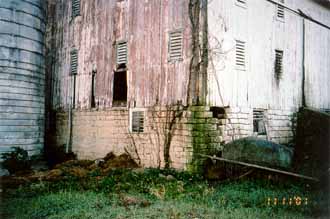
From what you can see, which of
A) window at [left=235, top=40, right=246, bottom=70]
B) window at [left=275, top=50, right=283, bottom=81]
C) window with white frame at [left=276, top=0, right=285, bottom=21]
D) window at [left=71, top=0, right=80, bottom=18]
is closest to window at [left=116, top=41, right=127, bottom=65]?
window at [left=71, top=0, right=80, bottom=18]

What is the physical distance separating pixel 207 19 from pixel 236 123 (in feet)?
12.3

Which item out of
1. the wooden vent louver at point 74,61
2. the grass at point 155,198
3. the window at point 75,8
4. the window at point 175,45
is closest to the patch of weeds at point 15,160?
the grass at point 155,198

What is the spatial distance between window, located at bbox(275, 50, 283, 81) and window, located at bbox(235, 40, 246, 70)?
2.47 m

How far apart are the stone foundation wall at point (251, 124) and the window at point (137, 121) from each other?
3.02 meters

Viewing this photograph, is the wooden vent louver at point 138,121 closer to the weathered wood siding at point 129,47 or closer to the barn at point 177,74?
the barn at point 177,74

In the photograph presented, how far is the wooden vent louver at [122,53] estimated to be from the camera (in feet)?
47.3

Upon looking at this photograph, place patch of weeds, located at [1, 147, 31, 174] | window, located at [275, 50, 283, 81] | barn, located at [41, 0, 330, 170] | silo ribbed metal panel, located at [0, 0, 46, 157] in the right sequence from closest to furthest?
barn, located at [41, 0, 330, 170] → patch of weeds, located at [1, 147, 31, 174] → silo ribbed metal panel, located at [0, 0, 46, 157] → window, located at [275, 50, 283, 81]

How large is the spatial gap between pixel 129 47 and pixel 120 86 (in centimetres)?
162

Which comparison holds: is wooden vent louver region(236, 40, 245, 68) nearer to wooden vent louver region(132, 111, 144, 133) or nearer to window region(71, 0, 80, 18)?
wooden vent louver region(132, 111, 144, 133)

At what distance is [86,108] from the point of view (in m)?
16.0

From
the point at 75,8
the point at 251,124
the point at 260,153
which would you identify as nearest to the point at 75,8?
the point at 75,8

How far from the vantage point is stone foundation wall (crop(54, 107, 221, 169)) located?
11758mm

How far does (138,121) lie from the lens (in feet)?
44.8

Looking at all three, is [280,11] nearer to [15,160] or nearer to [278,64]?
[278,64]
